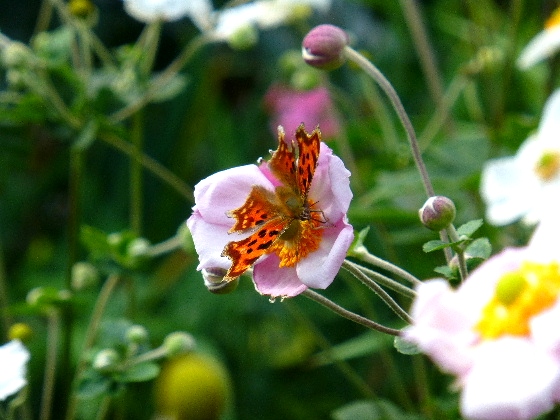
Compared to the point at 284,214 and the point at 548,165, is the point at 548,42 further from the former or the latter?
the point at 284,214

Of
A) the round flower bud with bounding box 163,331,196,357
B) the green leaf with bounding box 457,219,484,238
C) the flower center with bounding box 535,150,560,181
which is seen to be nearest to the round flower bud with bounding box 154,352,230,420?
the round flower bud with bounding box 163,331,196,357

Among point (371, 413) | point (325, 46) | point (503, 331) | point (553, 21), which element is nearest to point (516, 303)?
point (503, 331)

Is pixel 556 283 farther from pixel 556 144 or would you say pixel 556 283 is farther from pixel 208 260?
pixel 556 144

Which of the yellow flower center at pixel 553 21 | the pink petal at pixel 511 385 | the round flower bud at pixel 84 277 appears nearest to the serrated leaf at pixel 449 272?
the pink petal at pixel 511 385

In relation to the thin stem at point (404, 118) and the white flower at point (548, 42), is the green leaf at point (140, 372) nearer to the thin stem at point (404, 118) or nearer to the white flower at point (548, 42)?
the thin stem at point (404, 118)

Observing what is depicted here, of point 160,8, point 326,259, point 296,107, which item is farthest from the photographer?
point 296,107

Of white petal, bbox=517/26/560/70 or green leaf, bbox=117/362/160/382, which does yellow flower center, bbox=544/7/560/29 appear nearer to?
white petal, bbox=517/26/560/70
